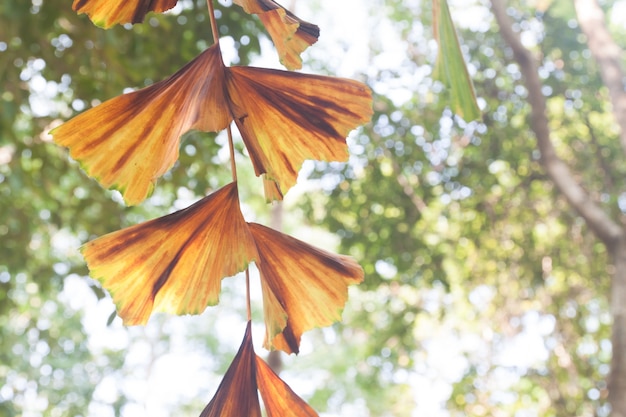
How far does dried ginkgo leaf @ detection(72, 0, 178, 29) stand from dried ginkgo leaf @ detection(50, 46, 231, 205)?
27mm

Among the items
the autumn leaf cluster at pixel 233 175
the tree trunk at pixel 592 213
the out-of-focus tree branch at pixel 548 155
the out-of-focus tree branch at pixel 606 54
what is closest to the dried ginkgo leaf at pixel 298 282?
the autumn leaf cluster at pixel 233 175

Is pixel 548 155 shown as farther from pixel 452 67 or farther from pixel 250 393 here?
pixel 250 393

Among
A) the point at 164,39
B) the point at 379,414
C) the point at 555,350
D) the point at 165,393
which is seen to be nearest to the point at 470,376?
the point at 555,350

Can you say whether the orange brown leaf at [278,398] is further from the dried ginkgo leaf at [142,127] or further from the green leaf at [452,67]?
the green leaf at [452,67]

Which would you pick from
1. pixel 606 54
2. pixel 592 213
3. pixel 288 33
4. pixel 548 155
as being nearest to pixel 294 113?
pixel 288 33

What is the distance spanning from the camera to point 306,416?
0.25 m

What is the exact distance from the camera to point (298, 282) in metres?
0.27

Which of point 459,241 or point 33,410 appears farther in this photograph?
point 33,410

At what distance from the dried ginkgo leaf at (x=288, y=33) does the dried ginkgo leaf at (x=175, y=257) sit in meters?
0.06

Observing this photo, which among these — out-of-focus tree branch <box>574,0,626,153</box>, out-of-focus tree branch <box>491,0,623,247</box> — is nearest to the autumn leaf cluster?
out-of-focus tree branch <box>491,0,623,247</box>

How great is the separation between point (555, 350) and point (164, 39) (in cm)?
318

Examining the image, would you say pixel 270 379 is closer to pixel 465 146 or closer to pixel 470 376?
pixel 465 146

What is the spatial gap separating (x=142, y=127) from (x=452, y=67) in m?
0.17

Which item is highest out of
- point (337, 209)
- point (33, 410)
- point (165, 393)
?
point (337, 209)
